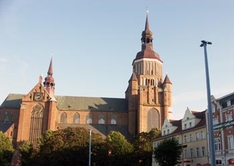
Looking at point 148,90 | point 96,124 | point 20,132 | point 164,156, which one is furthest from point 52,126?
point 164,156

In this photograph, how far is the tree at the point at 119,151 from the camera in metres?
72.0

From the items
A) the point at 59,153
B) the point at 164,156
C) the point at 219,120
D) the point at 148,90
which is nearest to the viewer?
the point at 219,120

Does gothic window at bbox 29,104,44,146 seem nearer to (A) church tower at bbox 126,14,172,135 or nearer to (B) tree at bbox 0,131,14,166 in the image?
(B) tree at bbox 0,131,14,166

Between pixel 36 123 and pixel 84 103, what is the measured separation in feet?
71.6

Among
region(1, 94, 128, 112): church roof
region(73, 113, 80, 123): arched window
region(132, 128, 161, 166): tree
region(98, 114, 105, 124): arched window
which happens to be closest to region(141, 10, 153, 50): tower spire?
region(1, 94, 128, 112): church roof

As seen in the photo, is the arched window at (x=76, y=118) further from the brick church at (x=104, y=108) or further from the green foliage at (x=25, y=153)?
the green foliage at (x=25, y=153)

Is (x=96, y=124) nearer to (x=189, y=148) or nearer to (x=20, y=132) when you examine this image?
(x=20, y=132)

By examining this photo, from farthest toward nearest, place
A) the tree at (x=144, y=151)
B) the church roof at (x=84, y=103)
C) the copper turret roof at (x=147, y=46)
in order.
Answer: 1. the church roof at (x=84, y=103)
2. the copper turret roof at (x=147, y=46)
3. the tree at (x=144, y=151)

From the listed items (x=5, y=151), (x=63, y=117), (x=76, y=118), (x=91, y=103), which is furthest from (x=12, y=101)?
(x=5, y=151)

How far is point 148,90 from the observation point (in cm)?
10281

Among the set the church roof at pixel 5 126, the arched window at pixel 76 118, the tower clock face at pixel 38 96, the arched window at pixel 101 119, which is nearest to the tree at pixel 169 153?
the tower clock face at pixel 38 96

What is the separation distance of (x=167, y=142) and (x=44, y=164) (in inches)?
1007

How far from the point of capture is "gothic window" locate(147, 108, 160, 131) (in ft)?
327

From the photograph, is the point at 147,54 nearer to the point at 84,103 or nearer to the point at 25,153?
the point at 84,103
